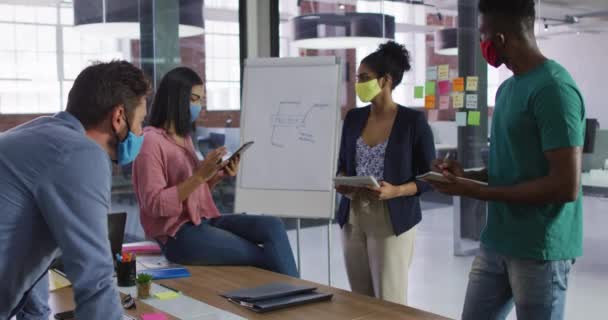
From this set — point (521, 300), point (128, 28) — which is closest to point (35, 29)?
point (128, 28)

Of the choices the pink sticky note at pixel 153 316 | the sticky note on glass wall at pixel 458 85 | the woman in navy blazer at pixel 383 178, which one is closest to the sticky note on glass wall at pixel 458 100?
the sticky note on glass wall at pixel 458 85

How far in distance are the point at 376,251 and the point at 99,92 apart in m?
1.52

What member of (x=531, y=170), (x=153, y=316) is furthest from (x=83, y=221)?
(x=531, y=170)

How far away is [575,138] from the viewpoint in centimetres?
175

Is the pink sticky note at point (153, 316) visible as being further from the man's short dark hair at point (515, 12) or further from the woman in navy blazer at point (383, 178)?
the man's short dark hair at point (515, 12)

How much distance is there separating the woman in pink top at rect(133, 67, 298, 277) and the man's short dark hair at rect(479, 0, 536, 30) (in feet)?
4.78

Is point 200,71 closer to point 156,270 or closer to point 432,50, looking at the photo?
point 432,50

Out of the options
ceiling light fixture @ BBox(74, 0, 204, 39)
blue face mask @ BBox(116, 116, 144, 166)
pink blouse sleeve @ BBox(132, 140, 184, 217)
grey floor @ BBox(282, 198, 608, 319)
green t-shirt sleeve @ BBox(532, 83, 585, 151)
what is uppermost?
ceiling light fixture @ BBox(74, 0, 204, 39)

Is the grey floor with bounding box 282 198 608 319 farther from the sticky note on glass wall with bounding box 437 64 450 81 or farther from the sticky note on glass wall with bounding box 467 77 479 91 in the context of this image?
the sticky note on glass wall with bounding box 437 64 450 81

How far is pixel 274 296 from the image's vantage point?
2.26 metres

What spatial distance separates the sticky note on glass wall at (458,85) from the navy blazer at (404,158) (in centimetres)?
213

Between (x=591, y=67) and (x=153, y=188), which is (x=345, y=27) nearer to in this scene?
(x=591, y=67)

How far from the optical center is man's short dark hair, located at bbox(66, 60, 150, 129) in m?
1.62

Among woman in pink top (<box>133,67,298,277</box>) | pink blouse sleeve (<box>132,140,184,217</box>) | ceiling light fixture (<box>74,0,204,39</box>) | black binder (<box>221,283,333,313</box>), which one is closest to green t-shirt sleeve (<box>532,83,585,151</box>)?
black binder (<box>221,283,333,313</box>)
